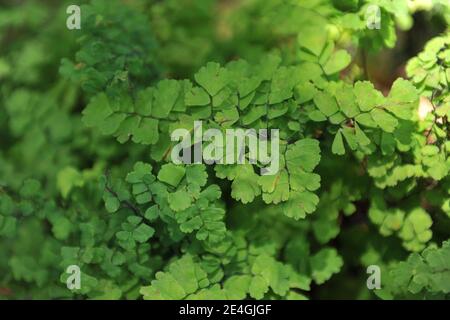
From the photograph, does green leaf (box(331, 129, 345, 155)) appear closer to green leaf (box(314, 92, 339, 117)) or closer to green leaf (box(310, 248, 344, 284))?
green leaf (box(314, 92, 339, 117))

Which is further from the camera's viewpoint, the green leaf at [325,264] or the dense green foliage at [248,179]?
the green leaf at [325,264]

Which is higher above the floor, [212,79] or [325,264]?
[212,79]

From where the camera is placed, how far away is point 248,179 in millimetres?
1335

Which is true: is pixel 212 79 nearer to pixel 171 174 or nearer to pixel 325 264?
pixel 171 174

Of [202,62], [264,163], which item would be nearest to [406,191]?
[264,163]

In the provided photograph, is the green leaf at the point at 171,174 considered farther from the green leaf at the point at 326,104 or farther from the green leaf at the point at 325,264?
the green leaf at the point at 325,264

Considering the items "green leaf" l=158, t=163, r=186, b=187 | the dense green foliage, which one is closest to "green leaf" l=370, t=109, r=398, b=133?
the dense green foliage

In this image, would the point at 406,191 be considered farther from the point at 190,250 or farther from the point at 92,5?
the point at 92,5

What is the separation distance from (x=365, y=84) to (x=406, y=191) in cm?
33

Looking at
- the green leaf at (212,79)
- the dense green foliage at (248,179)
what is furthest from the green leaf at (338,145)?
the green leaf at (212,79)

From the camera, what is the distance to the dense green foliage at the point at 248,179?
136cm

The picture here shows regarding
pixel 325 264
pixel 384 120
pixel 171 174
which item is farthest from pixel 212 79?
pixel 325 264

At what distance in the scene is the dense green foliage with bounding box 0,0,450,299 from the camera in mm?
1363

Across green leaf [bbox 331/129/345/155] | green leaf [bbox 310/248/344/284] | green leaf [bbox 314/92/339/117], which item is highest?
green leaf [bbox 314/92/339/117]
